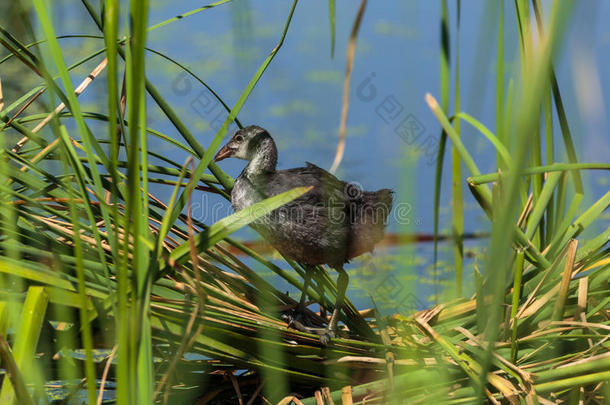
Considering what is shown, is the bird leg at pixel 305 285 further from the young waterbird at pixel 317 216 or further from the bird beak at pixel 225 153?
the bird beak at pixel 225 153

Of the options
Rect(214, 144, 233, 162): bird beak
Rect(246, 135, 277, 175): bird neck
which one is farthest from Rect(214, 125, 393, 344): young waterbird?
Rect(214, 144, 233, 162): bird beak

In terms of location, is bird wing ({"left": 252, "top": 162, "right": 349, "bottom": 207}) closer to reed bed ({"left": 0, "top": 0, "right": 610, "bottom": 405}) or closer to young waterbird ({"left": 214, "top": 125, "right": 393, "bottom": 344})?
young waterbird ({"left": 214, "top": 125, "right": 393, "bottom": 344})

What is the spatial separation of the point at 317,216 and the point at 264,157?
16.8 inches

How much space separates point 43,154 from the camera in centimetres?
156

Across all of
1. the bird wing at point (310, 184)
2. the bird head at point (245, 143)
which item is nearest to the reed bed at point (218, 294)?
the bird wing at point (310, 184)

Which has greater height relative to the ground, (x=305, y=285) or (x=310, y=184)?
(x=310, y=184)

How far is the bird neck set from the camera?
2.34 meters

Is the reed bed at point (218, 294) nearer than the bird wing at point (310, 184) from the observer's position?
Yes

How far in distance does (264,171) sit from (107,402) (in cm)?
106

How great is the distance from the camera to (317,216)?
2.06 m

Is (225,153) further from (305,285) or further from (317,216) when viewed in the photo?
(305,285)

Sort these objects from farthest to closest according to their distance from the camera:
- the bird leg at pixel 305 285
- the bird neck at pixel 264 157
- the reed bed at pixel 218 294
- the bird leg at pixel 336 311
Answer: the bird neck at pixel 264 157
the bird leg at pixel 305 285
the bird leg at pixel 336 311
the reed bed at pixel 218 294

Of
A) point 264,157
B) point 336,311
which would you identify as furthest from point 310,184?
point 336,311

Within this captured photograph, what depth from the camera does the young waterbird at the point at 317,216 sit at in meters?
2.01
